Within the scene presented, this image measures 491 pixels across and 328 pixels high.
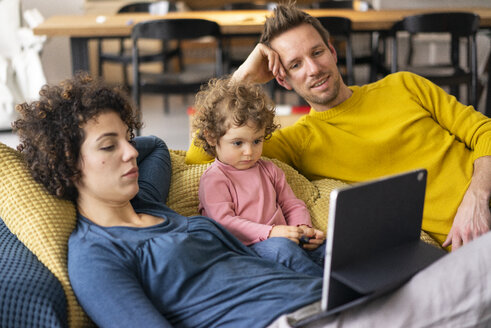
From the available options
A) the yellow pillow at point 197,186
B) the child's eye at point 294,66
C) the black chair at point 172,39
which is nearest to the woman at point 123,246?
the yellow pillow at point 197,186

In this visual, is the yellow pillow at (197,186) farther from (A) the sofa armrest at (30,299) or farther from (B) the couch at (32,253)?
(A) the sofa armrest at (30,299)

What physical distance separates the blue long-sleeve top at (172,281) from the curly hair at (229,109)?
33 cm

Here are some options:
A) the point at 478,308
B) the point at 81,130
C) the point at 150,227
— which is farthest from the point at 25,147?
the point at 478,308

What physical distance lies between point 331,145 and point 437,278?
718mm

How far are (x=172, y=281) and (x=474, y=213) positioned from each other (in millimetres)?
829

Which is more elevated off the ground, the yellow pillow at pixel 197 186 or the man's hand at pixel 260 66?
the man's hand at pixel 260 66

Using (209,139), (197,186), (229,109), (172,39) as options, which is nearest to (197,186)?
(197,186)

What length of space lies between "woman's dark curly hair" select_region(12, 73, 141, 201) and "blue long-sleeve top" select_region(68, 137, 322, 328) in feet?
0.38

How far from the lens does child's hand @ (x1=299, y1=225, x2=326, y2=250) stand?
1.38m

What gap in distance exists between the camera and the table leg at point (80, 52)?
349 cm

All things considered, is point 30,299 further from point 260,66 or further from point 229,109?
point 260,66

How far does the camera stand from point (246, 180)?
1470 millimetres

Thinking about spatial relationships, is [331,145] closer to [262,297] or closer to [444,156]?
[444,156]

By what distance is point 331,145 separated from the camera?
170cm
